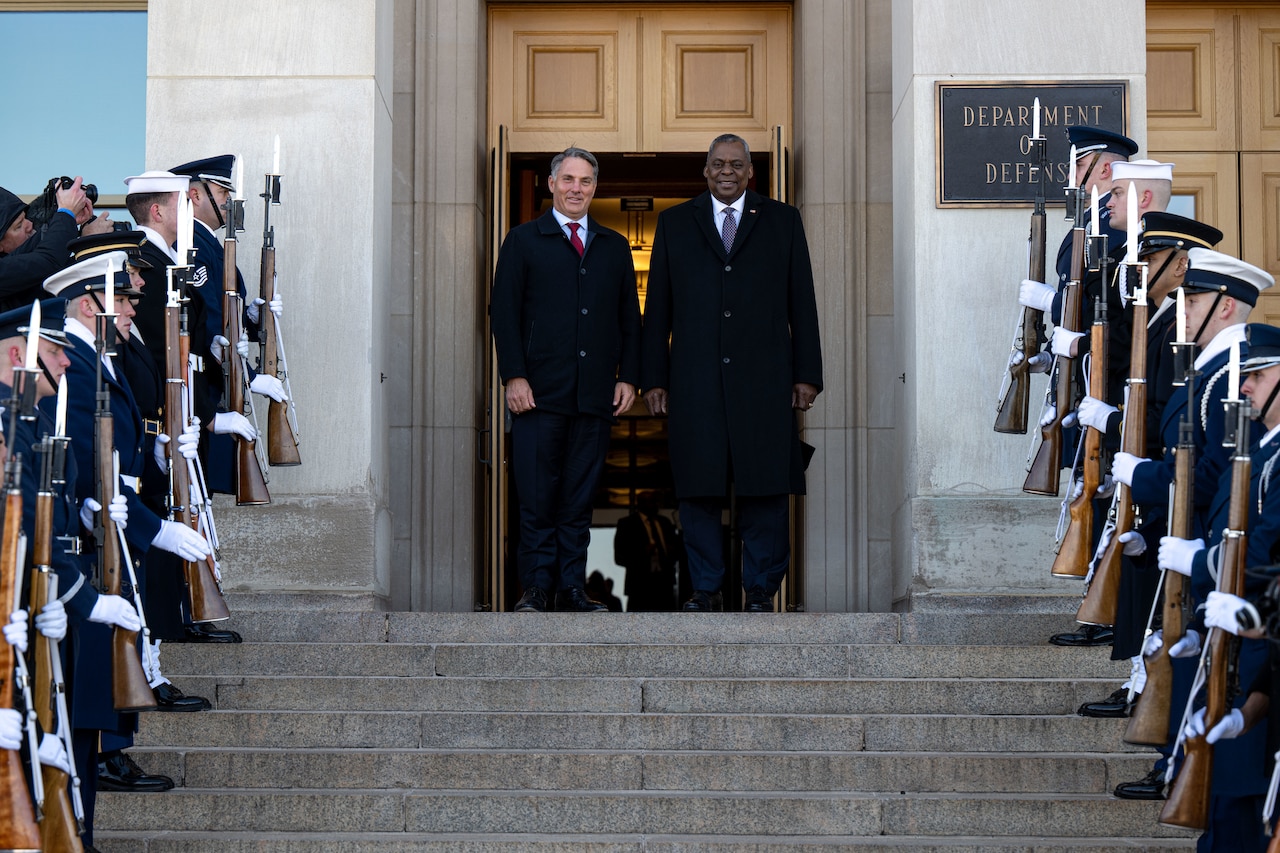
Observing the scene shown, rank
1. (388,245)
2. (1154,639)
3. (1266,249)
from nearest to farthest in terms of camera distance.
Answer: (1154,639), (388,245), (1266,249)

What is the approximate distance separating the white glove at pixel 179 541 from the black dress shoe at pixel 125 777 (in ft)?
2.54

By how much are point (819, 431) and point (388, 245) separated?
269cm

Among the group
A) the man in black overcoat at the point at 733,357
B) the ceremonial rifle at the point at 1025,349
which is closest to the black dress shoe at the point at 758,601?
the man in black overcoat at the point at 733,357

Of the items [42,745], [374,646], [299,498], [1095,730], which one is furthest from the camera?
[299,498]

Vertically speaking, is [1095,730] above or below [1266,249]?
below

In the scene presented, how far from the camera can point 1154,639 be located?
6098 millimetres

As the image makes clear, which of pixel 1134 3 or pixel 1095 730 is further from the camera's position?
pixel 1134 3

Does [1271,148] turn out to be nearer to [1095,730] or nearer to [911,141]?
[911,141]

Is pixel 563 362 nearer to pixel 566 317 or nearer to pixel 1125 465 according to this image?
pixel 566 317

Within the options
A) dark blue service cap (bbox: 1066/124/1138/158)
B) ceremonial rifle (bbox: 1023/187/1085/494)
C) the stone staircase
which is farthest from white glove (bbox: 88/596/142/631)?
dark blue service cap (bbox: 1066/124/1138/158)

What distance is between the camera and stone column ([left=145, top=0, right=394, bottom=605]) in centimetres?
984

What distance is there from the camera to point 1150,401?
750 centimetres

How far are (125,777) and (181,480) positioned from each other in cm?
121

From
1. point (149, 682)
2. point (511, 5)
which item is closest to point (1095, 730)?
point (149, 682)
